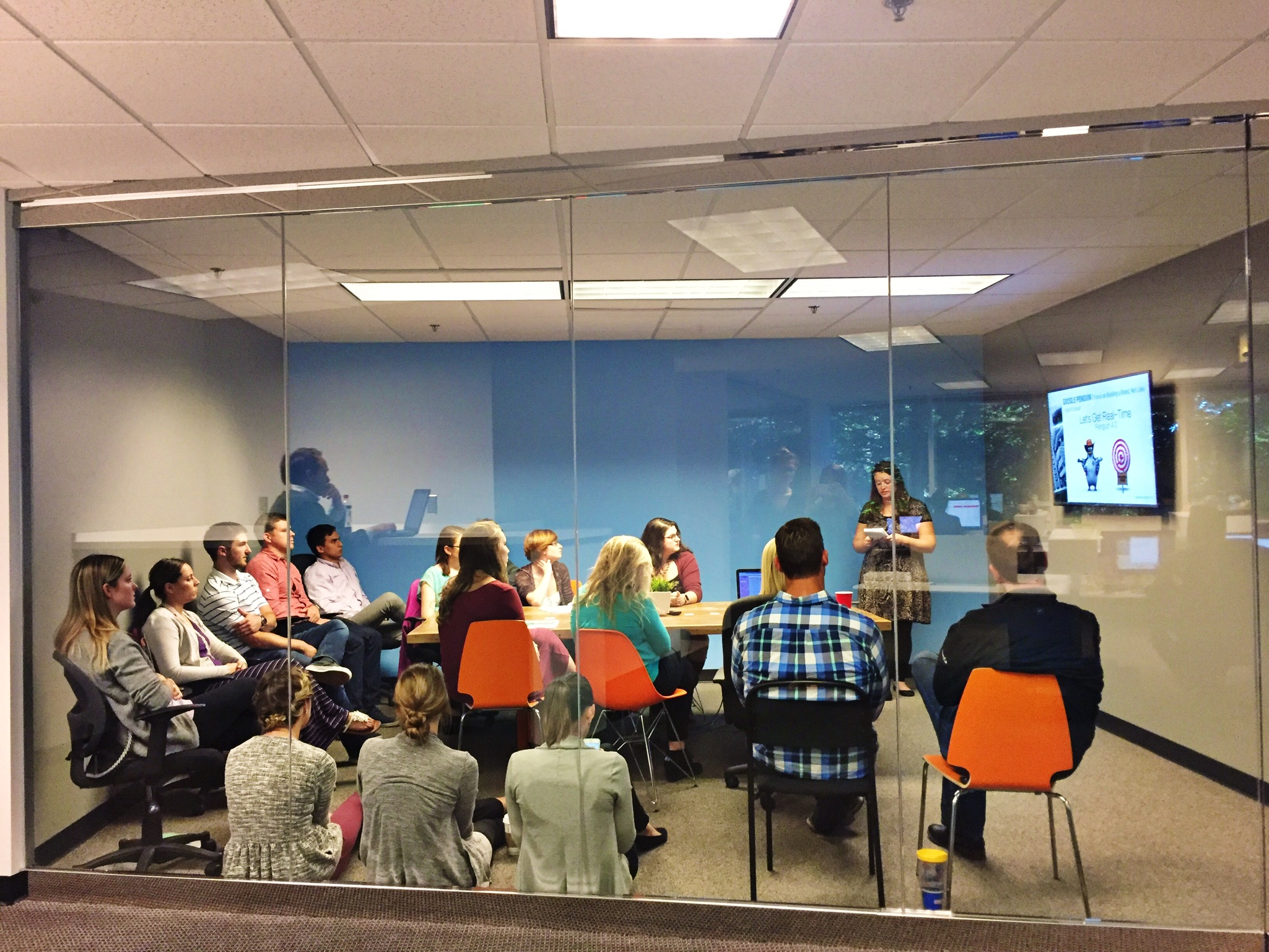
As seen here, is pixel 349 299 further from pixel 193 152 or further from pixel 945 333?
pixel 945 333

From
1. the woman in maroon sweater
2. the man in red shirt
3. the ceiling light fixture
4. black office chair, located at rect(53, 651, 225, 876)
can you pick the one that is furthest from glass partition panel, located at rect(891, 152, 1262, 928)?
black office chair, located at rect(53, 651, 225, 876)

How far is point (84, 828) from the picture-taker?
3.77m

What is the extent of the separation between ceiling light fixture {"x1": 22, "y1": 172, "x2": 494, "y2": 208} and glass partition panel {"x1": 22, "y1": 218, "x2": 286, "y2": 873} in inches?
4.5

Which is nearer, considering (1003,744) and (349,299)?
(1003,744)

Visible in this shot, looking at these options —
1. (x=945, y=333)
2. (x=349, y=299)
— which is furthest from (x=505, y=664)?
(x=945, y=333)

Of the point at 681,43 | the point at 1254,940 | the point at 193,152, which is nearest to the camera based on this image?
the point at 681,43

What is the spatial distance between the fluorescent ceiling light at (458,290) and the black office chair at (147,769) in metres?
1.84

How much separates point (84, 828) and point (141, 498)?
1395mm

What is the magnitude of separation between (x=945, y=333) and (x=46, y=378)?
365cm

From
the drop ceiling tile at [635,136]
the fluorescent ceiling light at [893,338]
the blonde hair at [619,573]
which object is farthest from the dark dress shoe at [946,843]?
the drop ceiling tile at [635,136]

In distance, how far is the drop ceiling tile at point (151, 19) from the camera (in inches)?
90.2

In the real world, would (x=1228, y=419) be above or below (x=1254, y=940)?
above

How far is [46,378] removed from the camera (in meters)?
3.81

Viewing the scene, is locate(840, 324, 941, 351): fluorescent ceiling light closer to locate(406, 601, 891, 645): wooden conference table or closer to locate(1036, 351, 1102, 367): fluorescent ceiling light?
locate(1036, 351, 1102, 367): fluorescent ceiling light
